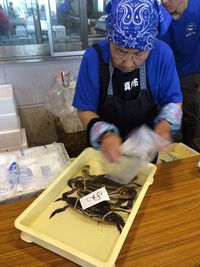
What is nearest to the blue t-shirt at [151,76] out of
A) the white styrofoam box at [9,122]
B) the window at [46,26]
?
the white styrofoam box at [9,122]

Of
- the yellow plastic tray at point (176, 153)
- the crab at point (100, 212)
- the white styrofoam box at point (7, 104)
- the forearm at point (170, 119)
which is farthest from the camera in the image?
the yellow plastic tray at point (176, 153)

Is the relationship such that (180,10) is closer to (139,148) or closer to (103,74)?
(103,74)

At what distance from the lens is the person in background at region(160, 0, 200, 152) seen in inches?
74.3

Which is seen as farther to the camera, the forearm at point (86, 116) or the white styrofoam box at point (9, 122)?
the white styrofoam box at point (9, 122)

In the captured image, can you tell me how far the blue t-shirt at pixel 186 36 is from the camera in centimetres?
190

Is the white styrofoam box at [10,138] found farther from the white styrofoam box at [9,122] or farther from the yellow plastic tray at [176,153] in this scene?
the yellow plastic tray at [176,153]

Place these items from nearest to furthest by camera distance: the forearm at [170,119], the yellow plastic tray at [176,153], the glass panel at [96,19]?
1. the forearm at [170,119]
2. the yellow plastic tray at [176,153]
3. the glass panel at [96,19]

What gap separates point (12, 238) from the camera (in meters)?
0.82

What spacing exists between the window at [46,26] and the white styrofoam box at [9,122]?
692 millimetres

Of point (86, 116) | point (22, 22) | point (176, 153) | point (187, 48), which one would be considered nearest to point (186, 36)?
point (187, 48)

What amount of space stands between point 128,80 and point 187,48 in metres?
1.16

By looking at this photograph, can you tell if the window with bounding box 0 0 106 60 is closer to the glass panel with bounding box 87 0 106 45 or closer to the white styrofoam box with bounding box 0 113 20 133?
the glass panel with bounding box 87 0 106 45

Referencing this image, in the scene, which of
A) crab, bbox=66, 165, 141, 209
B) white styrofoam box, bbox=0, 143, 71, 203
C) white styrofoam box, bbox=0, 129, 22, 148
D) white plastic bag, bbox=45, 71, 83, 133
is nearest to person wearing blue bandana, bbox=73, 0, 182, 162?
crab, bbox=66, 165, 141, 209

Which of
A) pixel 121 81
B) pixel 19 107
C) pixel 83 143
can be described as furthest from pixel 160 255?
pixel 19 107
